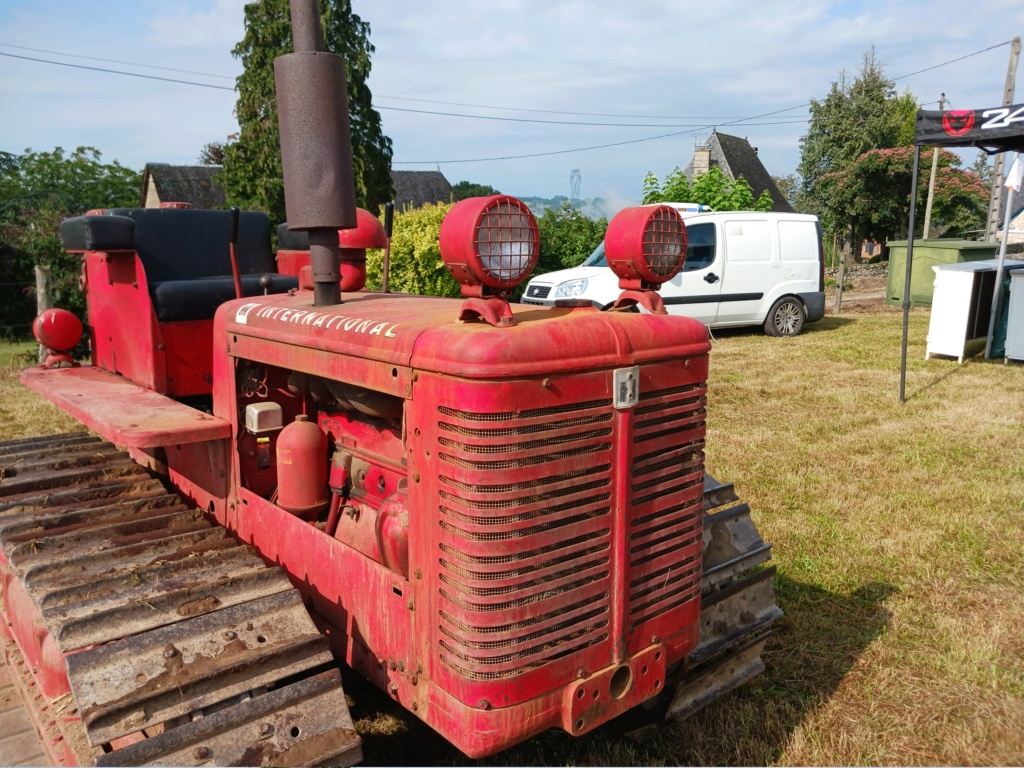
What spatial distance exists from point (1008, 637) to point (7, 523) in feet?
13.8

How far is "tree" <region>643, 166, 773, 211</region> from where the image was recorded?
1700 centimetres

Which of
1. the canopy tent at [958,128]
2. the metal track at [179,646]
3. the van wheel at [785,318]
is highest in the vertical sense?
the canopy tent at [958,128]

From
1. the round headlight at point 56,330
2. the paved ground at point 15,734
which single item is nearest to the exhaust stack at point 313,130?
the paved ground at point 15,734

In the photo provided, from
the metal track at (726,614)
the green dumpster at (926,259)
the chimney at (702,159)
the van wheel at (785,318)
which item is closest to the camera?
the metal track at (726,614)

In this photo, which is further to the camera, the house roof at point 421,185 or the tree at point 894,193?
→ the house roof at point 421,185

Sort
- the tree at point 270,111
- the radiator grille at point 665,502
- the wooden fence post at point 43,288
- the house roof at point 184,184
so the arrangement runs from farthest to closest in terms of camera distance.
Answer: the house roof at point 184,184
the tree at point 270,111
the wooden fence post at point 43,288
the radiator grille at point 665,502

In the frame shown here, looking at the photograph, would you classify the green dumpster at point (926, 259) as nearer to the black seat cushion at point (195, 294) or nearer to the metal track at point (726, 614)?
the metal track at point (726, 614)

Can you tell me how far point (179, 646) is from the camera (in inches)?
87.0

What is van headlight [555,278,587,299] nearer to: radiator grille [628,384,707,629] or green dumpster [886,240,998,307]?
green dumpster [886,240,998,307]

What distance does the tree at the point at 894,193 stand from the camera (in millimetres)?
26359

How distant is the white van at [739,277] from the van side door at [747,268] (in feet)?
0.05

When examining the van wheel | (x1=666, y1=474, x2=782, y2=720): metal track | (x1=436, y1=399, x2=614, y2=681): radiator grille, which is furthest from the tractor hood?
the van wheel

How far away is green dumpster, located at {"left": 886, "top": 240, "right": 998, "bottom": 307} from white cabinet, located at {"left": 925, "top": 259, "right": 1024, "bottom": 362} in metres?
4.64

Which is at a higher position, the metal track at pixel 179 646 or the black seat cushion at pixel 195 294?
the black seat cushion at pixel 195 294
